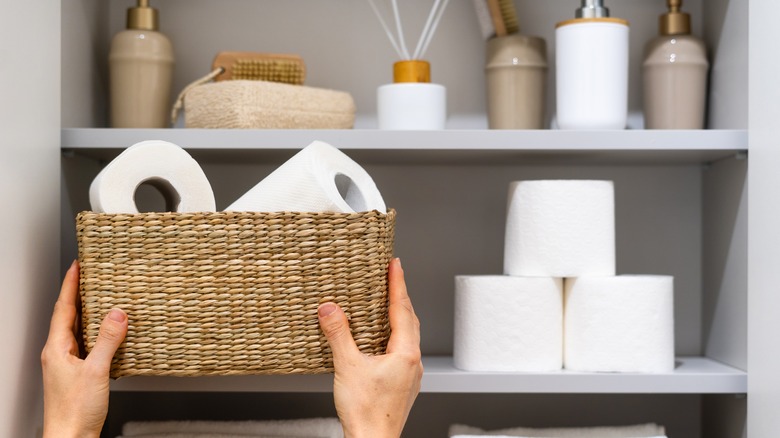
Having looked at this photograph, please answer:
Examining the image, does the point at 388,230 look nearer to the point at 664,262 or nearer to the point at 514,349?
the point at 514,349

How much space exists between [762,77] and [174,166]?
0.69 metres

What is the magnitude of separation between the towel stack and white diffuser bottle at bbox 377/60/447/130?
0.52 ft

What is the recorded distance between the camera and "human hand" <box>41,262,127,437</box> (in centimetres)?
87

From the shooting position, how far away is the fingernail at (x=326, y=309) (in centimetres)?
90

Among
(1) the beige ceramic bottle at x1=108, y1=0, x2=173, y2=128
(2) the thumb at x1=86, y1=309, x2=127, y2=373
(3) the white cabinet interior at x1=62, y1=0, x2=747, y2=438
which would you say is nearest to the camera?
(2) the thumb at x1=86, y1=309, x2=127, y2=373

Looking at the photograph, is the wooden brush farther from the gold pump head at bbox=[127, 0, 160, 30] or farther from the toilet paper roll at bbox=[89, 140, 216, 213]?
the toilet paper roll at bbox=[89, 140, 216, 213]

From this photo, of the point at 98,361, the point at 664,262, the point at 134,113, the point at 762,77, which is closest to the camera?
the point at 98,361

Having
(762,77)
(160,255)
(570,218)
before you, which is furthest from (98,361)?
(762,77)

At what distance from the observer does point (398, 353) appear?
0.91m

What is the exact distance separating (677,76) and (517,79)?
22cm

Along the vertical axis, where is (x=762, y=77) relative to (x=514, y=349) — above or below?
above

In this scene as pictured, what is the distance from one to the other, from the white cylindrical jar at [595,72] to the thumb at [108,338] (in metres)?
0.61

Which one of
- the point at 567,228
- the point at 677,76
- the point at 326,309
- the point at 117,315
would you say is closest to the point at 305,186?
the point at 326,309

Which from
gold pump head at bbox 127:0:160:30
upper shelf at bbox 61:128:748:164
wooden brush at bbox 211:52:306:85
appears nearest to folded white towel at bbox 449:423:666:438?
upper shelf at bbox 61:128:748:164
